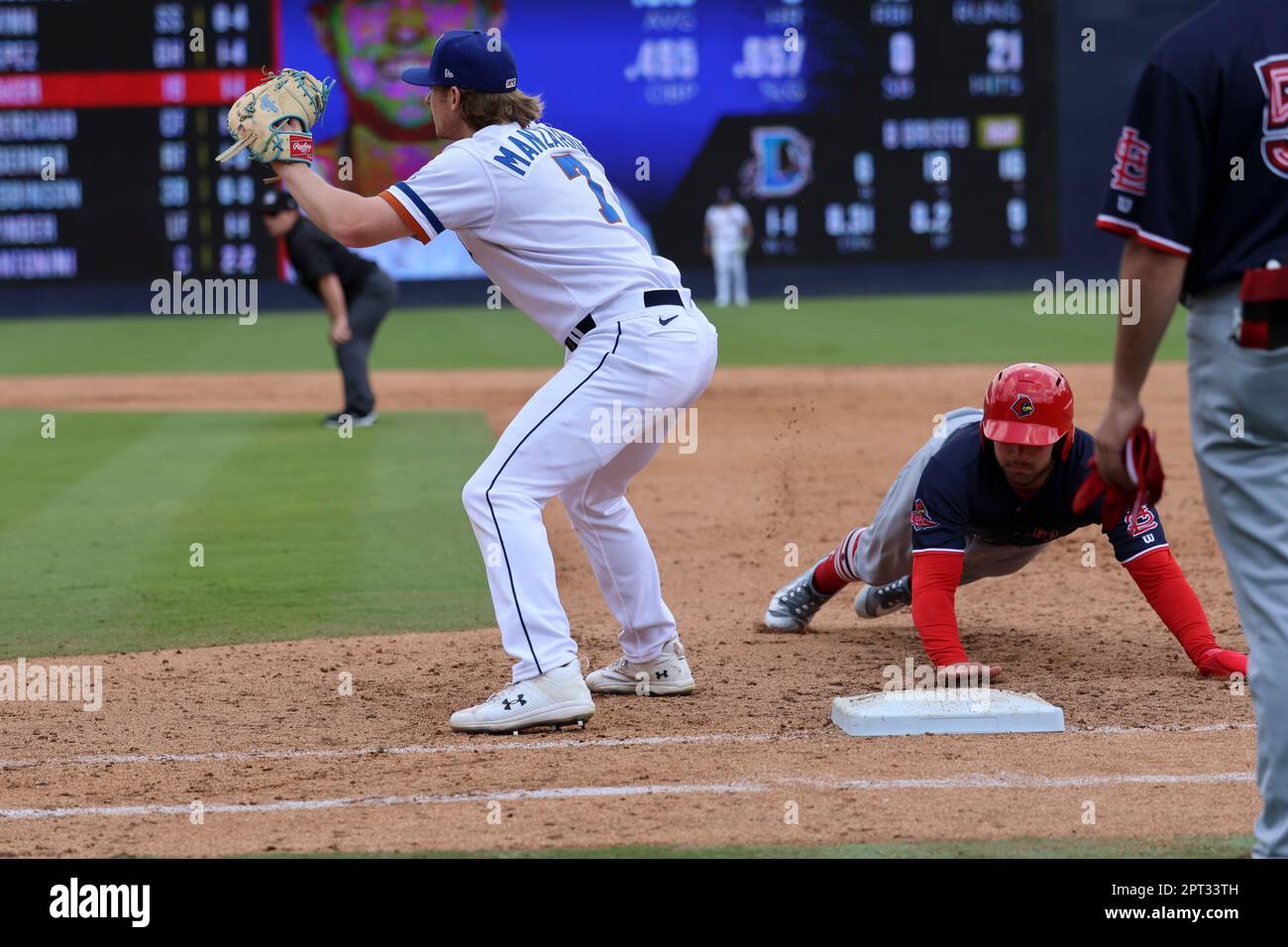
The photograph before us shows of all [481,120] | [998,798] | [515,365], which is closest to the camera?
[998,798]

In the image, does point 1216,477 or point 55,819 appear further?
point 55,819

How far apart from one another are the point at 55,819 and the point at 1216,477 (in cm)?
288

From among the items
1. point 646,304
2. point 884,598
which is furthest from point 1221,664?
point 646,304

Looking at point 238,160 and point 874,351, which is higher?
point 238,160

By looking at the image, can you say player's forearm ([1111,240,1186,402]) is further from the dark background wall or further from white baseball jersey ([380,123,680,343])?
the dark background wall

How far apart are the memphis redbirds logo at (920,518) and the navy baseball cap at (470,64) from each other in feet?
5.97

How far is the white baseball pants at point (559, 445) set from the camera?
486cm

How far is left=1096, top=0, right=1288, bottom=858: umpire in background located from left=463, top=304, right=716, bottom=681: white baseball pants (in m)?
1.86

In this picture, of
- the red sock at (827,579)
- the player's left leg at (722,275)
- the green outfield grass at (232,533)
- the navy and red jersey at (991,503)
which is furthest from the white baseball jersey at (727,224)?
the navy and red jersey at (991,503)

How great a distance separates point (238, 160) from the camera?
25.3 metres

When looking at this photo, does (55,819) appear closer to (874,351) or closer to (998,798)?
(998,798)

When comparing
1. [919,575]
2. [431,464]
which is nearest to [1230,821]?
[919,575]

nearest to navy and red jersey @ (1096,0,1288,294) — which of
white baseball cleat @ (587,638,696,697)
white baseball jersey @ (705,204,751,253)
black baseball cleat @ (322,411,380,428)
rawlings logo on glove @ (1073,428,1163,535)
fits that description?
rawlings logo on glove @ (1073,428,1163,535)

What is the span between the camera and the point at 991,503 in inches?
210
